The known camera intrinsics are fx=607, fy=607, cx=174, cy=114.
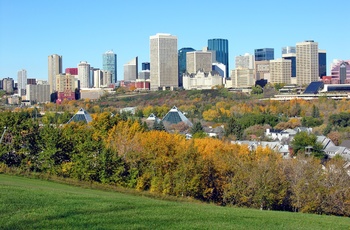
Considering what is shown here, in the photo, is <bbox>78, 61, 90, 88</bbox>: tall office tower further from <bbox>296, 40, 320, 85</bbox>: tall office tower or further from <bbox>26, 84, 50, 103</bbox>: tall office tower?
<bbox>296, 40, 320, 85</bbox>: tall office tower

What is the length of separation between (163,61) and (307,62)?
35.5 metres

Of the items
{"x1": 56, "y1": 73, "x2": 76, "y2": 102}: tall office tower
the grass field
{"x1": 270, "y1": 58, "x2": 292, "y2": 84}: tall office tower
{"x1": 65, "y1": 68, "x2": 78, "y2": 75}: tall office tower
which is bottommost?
the grass field

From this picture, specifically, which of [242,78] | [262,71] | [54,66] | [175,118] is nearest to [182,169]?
[175,118]

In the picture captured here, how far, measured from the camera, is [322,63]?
166625 mm

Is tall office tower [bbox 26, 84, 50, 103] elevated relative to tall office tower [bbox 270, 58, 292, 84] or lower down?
lower down

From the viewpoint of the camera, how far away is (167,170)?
2659 cm

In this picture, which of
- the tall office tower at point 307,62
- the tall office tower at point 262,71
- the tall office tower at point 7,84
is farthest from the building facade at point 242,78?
the tall office tower at point 7,84

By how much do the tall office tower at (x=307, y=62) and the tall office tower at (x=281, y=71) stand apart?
10.6 ft

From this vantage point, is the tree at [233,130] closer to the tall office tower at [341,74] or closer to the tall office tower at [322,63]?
the tall office tower at [341,74]

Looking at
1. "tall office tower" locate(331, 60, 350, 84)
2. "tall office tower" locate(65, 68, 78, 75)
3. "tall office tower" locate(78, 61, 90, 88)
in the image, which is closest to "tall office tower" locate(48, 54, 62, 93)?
"tall office tower" locate(78, 61, 90, 88)

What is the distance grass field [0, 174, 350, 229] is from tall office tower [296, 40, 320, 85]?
431ft

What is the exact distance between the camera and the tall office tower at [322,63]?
160875 millimetres

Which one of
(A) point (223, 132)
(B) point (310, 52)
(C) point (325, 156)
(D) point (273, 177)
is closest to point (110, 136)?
(D) point (273, 177)

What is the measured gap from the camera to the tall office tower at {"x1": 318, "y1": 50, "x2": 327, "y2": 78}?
160875 mm
